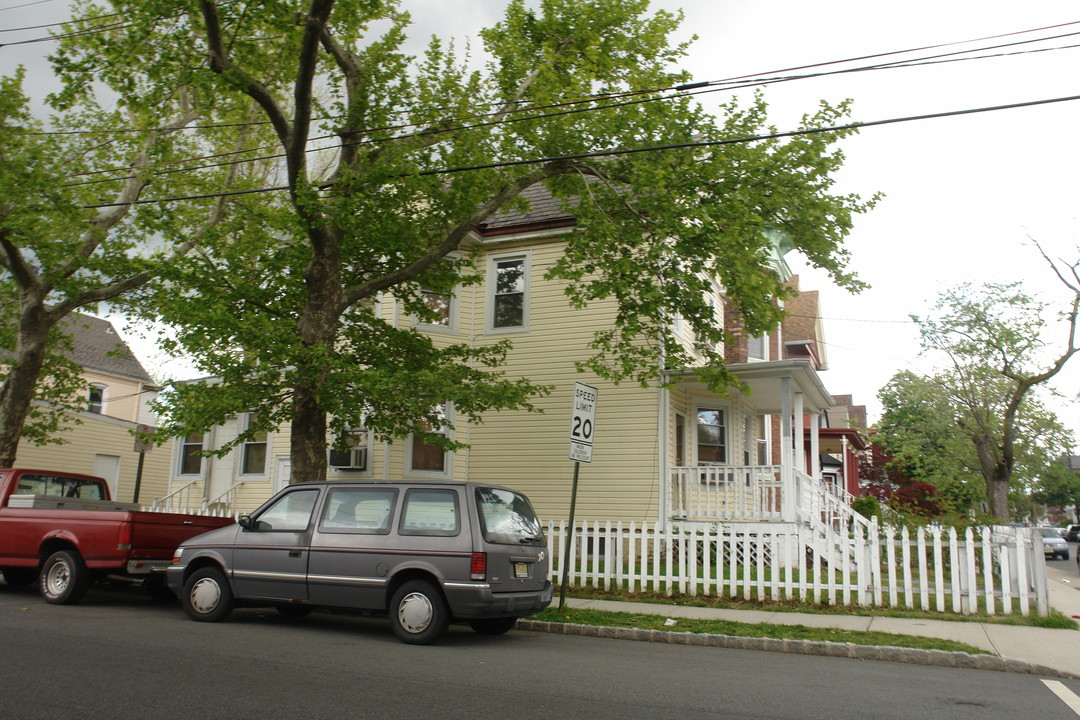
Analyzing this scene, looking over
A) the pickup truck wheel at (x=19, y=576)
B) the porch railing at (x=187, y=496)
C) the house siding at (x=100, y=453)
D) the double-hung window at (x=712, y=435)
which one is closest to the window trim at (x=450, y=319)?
the double-hung window at (x=712, y=435)

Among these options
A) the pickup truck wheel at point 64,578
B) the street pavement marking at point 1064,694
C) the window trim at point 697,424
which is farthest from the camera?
the window trim at point 697,424

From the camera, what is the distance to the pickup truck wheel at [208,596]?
973 cm

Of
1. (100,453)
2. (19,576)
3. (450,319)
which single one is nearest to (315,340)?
(19,576)

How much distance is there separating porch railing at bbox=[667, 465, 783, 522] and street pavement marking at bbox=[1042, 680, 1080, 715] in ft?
26.5

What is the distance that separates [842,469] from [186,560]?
3089 centimetres

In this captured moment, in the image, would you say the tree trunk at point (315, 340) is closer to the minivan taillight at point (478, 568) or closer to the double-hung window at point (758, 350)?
the minivan taillight at point (478, 568)

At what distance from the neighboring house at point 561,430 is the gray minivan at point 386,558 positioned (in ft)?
26.2

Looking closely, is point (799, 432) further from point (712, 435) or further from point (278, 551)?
point (278, 551)

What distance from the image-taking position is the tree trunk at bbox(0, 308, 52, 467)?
17.2m

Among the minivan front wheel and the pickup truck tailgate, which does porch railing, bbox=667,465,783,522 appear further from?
the pickup truck tailgate

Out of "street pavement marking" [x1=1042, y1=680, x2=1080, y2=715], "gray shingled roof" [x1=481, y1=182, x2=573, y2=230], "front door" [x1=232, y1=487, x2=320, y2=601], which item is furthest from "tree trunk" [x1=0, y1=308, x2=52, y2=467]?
"street pavement marking" [x1=1042, y1=680, x2=1080, y2=715]

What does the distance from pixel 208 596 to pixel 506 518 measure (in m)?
3.72

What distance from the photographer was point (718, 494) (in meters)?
16.3

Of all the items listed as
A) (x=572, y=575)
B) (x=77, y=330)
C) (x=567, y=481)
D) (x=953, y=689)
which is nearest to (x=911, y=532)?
(x=567, y=481)
